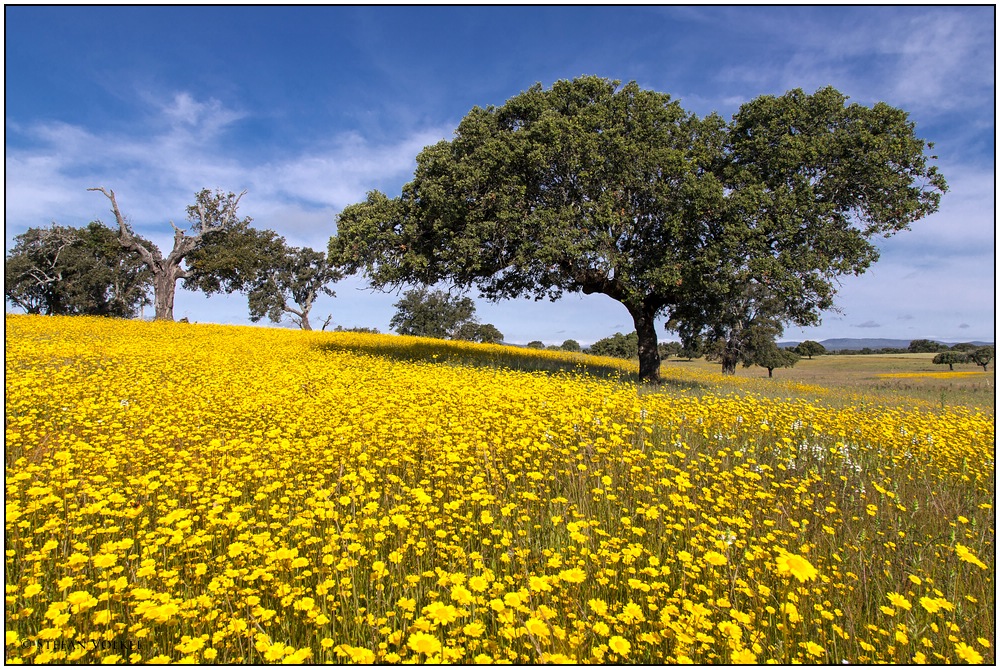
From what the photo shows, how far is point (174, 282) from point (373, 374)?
29.7 metres

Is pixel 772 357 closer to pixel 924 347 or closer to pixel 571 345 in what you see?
pixel 924 347

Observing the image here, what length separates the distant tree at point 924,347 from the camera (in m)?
79.2

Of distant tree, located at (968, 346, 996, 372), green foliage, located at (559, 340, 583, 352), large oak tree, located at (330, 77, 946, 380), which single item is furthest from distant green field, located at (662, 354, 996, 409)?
green foliage, located at (559, 340, 583, 352)

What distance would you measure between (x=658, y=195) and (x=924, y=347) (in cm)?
8940

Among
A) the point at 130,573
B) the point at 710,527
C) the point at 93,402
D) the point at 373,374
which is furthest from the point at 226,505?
the point at 373,374

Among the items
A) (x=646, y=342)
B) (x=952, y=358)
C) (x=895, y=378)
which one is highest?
(x=646, y=342)

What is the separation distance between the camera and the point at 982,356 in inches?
2169

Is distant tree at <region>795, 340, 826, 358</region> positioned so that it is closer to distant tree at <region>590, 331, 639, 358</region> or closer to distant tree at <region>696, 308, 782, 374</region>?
distant tree at <region>590, 331, 639, 358</region>

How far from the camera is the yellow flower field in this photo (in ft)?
10.2

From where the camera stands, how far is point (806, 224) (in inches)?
684

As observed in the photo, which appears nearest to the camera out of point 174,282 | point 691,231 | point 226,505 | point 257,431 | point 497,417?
point 226,505

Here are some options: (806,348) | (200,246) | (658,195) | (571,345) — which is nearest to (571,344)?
(571,345)

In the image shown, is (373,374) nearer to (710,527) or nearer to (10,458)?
(10,458)

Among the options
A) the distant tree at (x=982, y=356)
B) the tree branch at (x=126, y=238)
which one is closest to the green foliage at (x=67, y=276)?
the tree branch at (x=126, y=238)
